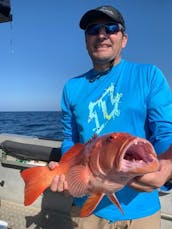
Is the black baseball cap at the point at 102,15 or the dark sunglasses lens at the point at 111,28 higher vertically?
the black baseball cap at the point at 102,15

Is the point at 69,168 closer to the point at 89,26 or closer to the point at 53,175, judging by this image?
the point at 53,175

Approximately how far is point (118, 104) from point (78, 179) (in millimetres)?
729

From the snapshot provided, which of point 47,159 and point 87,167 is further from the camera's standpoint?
point 47,159

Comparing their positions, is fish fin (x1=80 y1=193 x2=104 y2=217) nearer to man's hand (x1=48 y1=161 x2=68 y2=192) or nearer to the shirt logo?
man's hand (x1=48 y1=161 x2=68 y2=192)

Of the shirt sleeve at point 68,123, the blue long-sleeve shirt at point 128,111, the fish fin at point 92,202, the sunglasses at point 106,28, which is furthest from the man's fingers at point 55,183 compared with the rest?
the sunglasses at point 106,28

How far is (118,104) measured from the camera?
2586mm

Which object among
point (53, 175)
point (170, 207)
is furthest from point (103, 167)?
point (170, 207)

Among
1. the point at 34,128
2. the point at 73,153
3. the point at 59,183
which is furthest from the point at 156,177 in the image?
the point at 34,128

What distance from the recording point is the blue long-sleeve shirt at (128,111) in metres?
2.41

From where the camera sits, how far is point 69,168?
233 centimetres

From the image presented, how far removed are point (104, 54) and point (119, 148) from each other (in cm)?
111

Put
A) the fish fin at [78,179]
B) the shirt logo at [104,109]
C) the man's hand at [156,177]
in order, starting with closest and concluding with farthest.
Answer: the man's hand at [156,177], the fish fin at [78,179], the shirt logo at [104,109]

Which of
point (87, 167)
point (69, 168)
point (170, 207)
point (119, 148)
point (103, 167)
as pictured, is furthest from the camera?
point (170, 207)

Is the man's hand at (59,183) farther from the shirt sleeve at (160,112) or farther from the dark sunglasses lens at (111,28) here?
the dark sunglasses lens at (111,28)
